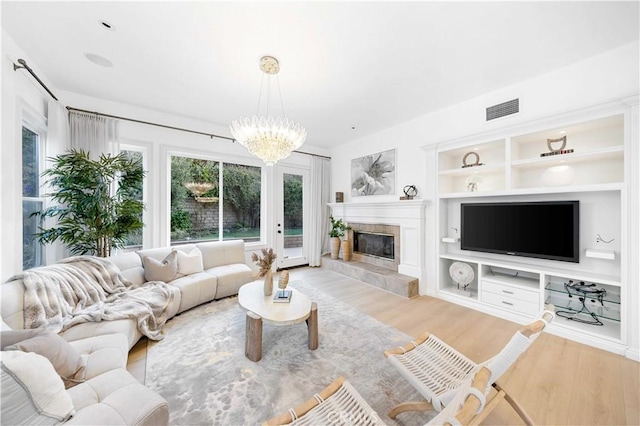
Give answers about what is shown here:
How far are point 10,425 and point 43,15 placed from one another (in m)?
2.80

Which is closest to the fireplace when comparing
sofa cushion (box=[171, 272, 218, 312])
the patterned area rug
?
the patterned area rug

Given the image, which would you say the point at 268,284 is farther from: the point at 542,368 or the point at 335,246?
the point at 335,246

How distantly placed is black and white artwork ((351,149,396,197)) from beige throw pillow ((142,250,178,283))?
3.65 meters

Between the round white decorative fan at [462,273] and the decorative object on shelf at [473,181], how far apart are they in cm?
111

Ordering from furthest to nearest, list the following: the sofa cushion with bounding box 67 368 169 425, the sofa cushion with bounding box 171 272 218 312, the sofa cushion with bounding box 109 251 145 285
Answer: the sofa cushion with bounding box 171 272 218 312
the sofa cushion with bounding box 109 251 145 285
the sofa cushion with bounding box 67 368 169 425

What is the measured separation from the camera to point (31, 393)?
935 mm

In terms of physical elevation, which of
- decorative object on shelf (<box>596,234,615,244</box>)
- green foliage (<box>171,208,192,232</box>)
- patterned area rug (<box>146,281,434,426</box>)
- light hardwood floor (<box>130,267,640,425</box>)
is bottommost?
light hardwood floor (<box>130,267,640,425</box>)

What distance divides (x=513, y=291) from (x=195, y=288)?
13.1 ft

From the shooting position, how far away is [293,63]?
240 cm

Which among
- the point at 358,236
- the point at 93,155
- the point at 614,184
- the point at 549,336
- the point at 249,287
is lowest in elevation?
the point at 549,336

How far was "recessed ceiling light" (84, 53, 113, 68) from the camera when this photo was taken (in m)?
2.34

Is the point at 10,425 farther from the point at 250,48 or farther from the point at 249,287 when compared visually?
the point at 250,48

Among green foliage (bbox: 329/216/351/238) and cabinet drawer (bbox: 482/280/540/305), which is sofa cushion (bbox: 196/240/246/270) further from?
cabinet drawer (bbox: 482/280/540/305)

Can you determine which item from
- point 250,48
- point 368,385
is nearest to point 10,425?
point 368,385
